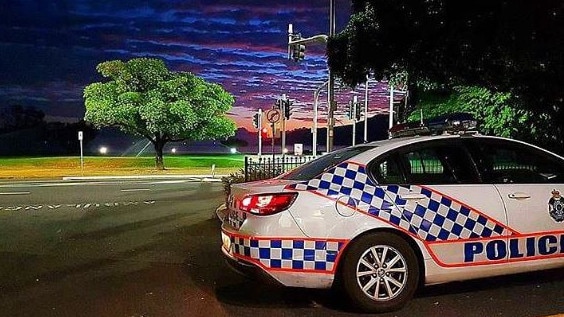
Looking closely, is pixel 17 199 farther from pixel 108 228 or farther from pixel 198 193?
pixel 108 228

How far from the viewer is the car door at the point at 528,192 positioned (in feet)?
17.2

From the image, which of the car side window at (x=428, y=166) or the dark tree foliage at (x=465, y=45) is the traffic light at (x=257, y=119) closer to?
the dark tree foliage at (x=465, y=45)

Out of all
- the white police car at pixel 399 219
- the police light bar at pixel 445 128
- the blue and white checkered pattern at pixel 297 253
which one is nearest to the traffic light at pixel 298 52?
the police light bar at pixel 445 128

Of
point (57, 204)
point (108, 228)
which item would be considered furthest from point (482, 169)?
point (57, 204)

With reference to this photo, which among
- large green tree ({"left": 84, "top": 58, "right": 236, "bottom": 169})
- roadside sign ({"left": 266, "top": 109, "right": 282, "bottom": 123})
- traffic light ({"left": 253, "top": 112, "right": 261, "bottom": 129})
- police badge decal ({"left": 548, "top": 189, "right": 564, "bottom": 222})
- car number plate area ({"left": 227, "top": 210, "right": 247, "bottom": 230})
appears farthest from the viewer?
large green tree ({"left": 84, "top": 58, "right": 236, "bottom": 169})

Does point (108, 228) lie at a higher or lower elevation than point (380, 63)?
lower

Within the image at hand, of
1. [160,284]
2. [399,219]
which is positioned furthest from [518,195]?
[160,284]

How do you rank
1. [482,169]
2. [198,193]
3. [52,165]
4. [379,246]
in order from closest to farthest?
[379,246]
[482,169]
[198,193]
[52,165]

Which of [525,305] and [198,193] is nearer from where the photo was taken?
[525,305]

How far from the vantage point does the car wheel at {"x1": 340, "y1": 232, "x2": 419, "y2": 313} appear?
4.85 m

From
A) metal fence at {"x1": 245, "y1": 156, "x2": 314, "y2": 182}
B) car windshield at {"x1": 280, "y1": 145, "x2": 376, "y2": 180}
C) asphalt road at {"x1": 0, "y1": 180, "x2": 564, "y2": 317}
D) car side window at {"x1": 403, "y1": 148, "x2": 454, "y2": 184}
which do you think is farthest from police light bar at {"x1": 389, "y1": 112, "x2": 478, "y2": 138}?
metal fence at {"x1": 245, "y1": 156, "x2": 314, "y2": 182}

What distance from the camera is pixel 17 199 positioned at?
16797 mm

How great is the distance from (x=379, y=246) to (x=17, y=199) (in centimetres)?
1438

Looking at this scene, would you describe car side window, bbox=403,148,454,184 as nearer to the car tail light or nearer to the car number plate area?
→ the car tail light
